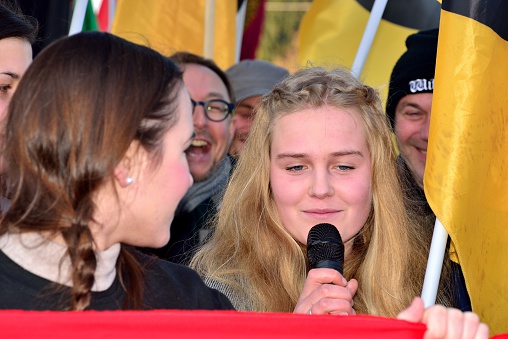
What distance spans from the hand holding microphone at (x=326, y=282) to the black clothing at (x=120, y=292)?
0.23 meters

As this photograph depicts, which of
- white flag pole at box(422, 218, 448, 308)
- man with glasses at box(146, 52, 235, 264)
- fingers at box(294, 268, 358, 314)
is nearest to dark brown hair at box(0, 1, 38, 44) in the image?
fingers at box(294, 268, 358, 314)

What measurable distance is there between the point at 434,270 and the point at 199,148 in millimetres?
2411

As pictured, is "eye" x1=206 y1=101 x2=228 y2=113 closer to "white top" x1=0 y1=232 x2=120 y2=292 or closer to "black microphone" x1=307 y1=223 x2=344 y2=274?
"black microphone" x1=307 y1=223 x2=344 y2=274

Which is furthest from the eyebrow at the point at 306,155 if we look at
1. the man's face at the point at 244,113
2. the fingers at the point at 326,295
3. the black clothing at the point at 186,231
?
the man's face at the point at 244,113

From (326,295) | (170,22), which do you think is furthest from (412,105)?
(326,295)

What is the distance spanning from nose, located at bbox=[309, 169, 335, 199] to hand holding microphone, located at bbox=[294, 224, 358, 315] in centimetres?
28

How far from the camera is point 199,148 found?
16.5 feet

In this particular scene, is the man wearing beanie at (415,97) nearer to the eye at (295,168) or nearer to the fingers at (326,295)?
the eye at (295,168)

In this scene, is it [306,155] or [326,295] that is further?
[306,155]

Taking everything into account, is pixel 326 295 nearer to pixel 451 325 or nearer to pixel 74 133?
pixel 451 325

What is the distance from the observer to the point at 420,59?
4.56 m

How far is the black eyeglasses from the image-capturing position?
500 cm

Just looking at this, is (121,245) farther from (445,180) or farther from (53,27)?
(53,27)

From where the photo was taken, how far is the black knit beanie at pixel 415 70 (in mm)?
4520
